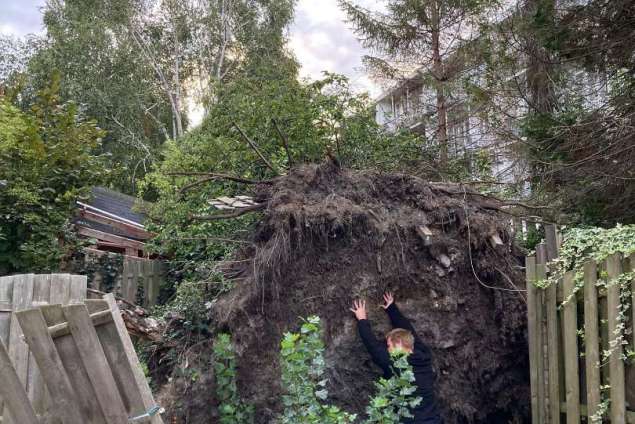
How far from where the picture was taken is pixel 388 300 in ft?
16.6

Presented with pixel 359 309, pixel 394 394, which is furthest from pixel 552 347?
pixel 394 394

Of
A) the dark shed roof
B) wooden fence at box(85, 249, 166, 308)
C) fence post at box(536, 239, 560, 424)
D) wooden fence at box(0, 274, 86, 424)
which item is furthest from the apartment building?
wooden fence at box(0, 274, 86, 424)

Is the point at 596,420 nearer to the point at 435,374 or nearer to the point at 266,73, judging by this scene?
the point at 435,374

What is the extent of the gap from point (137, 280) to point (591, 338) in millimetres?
7538

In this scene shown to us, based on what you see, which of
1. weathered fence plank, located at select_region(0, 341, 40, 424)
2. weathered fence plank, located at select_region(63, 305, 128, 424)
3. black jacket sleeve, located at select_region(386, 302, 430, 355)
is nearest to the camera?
weathered fence plank, located at select_region(0, 341, 40, 424)

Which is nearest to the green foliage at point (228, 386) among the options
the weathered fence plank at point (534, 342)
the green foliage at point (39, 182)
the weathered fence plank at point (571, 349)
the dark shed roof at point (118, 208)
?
the weathered fence plank at point (534, 342)

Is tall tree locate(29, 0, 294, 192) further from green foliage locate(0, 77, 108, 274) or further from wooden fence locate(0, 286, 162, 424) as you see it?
wooden fence locate(0, 286, 162, 424)

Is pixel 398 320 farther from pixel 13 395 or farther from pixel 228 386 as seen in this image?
pixel 13 395

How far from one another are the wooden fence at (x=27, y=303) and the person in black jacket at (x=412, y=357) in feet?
7.71

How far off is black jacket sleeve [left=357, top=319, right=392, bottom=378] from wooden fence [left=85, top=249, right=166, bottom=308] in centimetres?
554

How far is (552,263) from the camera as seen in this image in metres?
4.81

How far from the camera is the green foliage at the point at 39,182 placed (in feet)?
26.6

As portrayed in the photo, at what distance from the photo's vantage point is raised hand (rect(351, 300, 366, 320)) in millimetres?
4844

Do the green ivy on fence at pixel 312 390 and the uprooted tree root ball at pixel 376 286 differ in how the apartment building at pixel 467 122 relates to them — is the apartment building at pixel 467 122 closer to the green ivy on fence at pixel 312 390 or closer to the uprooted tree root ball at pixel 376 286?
the uprooted tree root ball at pixel 376 286
